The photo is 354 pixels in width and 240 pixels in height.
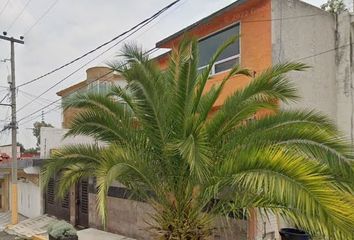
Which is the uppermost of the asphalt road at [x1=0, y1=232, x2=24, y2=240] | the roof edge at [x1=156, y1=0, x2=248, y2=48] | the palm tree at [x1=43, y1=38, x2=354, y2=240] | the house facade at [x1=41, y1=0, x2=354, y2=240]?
the roof edge at [x1=156, y1=0, x2=248, y2=48]

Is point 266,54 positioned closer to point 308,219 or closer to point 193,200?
point 193,200

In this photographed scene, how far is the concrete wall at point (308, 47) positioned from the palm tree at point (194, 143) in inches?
123

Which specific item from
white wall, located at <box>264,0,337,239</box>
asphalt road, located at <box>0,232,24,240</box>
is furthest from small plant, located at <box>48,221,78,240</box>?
white wall, located at <box>264,0,337,239</box>

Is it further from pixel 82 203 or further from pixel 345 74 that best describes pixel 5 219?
pixel 345 74

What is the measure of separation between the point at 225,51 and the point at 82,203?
9990mm

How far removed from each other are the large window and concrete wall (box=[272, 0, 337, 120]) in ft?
4.46

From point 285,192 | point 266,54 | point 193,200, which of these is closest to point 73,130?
point 193,200

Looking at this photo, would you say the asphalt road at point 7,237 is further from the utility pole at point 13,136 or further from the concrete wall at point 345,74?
A: the concrete wall at point 345,74

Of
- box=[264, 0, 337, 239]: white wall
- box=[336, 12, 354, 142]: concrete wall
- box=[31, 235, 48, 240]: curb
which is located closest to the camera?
box=[264, 0, 337, 239]: white wall

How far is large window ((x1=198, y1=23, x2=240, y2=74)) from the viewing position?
11102 millimetres

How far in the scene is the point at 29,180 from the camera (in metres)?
23.9

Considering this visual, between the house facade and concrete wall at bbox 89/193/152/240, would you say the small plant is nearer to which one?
concrete wall at bbox 89/193/152/240

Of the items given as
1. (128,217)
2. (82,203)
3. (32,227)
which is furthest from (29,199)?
(128,217)

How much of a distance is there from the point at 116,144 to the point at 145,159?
0.74 metres
